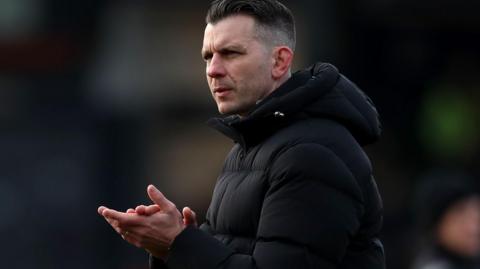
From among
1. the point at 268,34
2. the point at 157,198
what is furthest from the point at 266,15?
the point at 157,198

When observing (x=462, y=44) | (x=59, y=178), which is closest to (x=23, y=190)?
(x=59, y=178)

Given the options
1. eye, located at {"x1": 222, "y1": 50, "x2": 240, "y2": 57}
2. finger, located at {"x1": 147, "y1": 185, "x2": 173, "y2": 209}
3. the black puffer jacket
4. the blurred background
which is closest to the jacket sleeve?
the black puffer jacket

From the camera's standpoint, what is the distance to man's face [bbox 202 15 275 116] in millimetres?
5000

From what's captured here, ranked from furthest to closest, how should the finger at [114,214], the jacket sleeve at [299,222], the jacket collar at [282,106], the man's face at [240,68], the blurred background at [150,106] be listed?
the blurred background at [150,106] → the man's face at [240,68] → the jacket collar at [282,106] → the finger at [114,214] → the jacket sleeve at [299,222]

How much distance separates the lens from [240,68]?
499 cm

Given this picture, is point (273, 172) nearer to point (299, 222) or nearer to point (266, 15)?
point (299, 222)

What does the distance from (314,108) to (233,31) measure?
16.1 inches

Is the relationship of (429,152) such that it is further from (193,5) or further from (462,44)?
(193,5)

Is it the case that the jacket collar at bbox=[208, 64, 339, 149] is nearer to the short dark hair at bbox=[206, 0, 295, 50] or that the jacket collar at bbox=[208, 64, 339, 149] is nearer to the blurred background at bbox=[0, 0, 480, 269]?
the short dark hair at bbox=[206, 0, 295, 50]

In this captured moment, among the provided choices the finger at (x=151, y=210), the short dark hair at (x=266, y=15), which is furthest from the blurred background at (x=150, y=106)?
the finger at (x=151, y=210)

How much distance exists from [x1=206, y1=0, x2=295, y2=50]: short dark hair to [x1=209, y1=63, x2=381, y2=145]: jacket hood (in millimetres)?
154

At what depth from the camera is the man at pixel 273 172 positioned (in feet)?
15.2

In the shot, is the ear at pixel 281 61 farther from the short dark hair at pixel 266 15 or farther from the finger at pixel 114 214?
the finger at pixel 114 214

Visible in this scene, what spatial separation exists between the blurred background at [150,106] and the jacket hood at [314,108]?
1098cm
